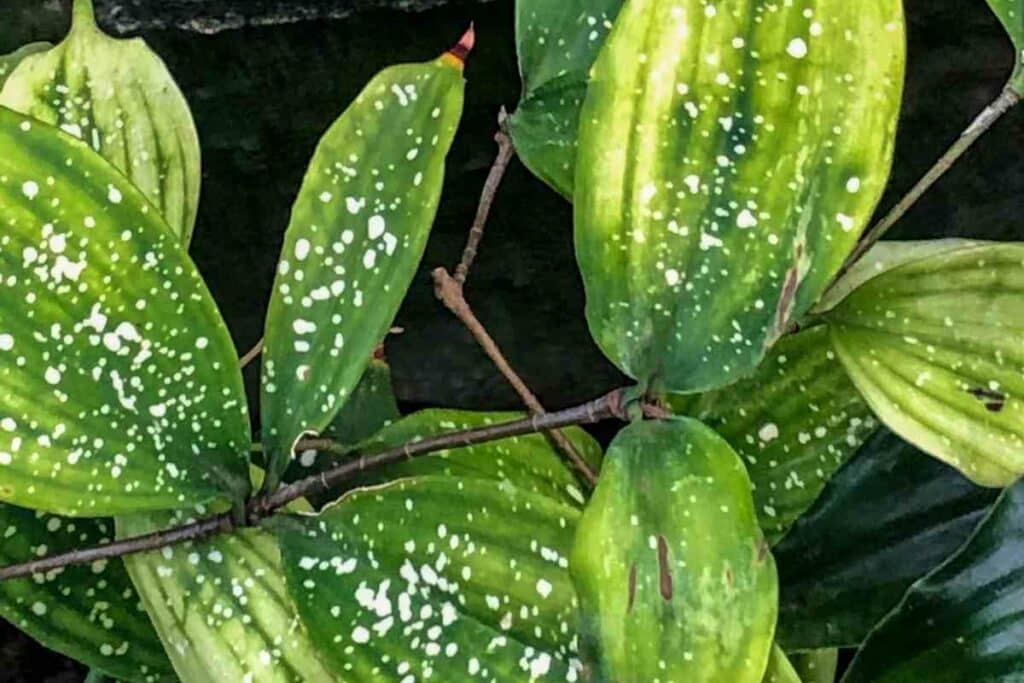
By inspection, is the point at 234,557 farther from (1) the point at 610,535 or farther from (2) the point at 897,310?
(2) the point at 897,310

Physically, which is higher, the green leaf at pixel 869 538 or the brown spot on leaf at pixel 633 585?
the brown spot on leaf at pixel 633 585

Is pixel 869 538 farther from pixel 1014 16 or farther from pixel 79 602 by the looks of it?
pixel 79 602

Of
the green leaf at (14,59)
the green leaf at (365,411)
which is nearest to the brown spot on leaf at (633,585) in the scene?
the green leaf at (365,411)

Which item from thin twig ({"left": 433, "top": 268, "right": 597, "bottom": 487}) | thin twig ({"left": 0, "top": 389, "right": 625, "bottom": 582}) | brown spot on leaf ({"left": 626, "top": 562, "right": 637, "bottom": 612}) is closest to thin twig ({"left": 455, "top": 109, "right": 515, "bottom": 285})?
thin twig ({"left": 433, "top": 268, "right": 597, "bottom": 487})

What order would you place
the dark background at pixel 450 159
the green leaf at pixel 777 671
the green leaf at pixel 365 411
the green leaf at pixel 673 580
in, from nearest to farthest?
1. the green leaf at pixel 673 580
2. the green leaf at pixel 777 671
3. the green leaf at pixel 365 411
4. the dark background at pixel 450 159

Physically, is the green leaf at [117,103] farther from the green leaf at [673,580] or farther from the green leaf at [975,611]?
the green leaf at [975,611]

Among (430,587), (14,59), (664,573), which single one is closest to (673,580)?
(664,573)

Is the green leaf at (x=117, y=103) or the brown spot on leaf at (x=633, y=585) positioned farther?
the green leaf at (x=117, y=103)

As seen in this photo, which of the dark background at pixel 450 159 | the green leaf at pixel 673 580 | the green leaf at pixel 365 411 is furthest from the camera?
the dark background at pixel 450 159
